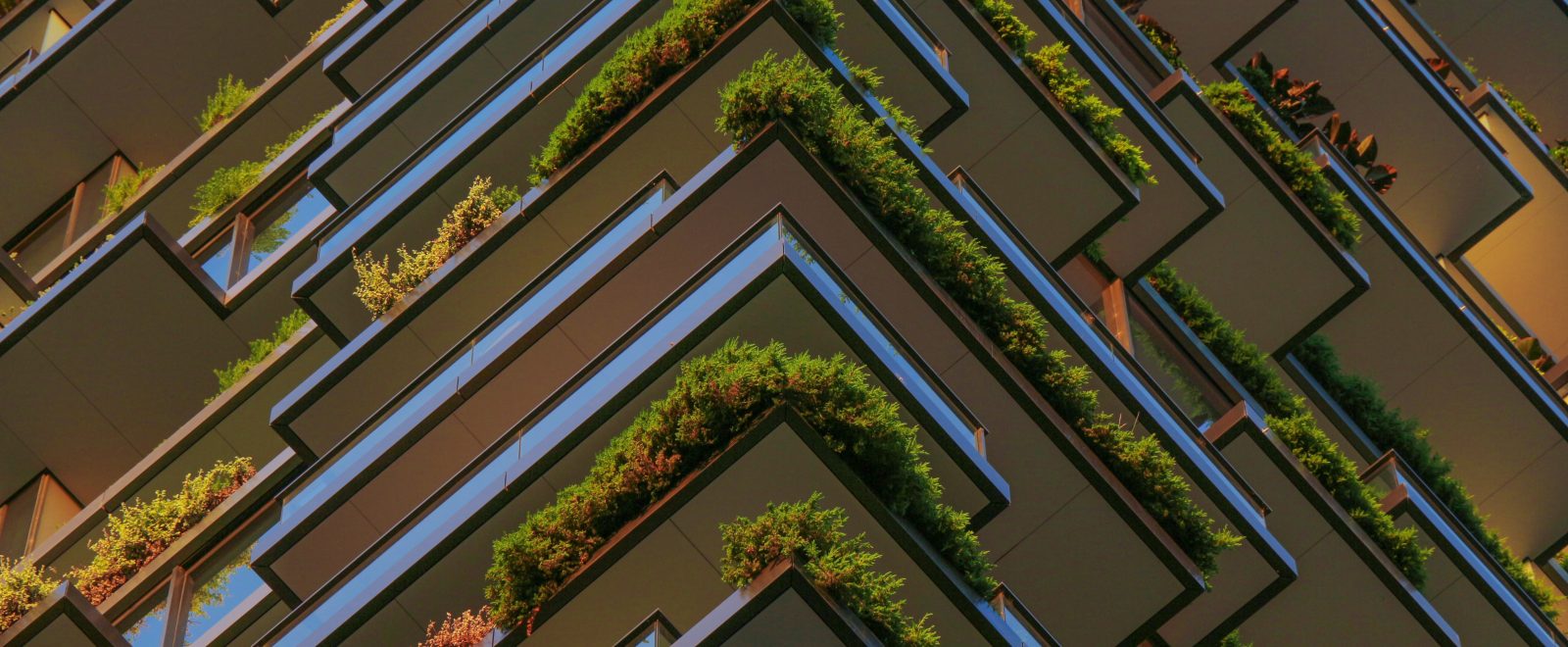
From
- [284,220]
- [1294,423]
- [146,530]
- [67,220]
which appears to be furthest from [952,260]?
[67,220]

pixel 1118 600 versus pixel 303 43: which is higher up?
pixel 303 43

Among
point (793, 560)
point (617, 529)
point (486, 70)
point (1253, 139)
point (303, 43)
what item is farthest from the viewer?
point (303, 43)

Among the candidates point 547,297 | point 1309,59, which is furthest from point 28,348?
point 1309,59

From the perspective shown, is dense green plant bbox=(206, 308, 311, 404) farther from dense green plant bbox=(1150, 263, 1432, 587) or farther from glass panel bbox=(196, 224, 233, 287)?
dense green plant bbox=(1150, 263, 1432, 587)

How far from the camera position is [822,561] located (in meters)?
15.9

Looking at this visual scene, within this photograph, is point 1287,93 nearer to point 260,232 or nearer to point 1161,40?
point 1161,40

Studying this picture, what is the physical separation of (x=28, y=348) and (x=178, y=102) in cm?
647

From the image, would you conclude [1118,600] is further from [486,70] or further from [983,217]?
[486,70]

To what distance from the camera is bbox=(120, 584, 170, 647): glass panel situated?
71.4 ft

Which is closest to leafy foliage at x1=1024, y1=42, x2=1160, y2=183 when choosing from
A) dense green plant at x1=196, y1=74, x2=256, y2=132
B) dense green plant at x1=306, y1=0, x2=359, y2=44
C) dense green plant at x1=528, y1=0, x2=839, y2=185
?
dense green plant at x1=528, y1=0, x2=839, y2=185

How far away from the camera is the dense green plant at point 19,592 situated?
71.8 feet

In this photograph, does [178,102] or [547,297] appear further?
[178,102]

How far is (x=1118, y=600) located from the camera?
19.4 meters

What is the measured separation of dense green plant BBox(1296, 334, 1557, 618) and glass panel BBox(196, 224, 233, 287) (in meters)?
12.0
